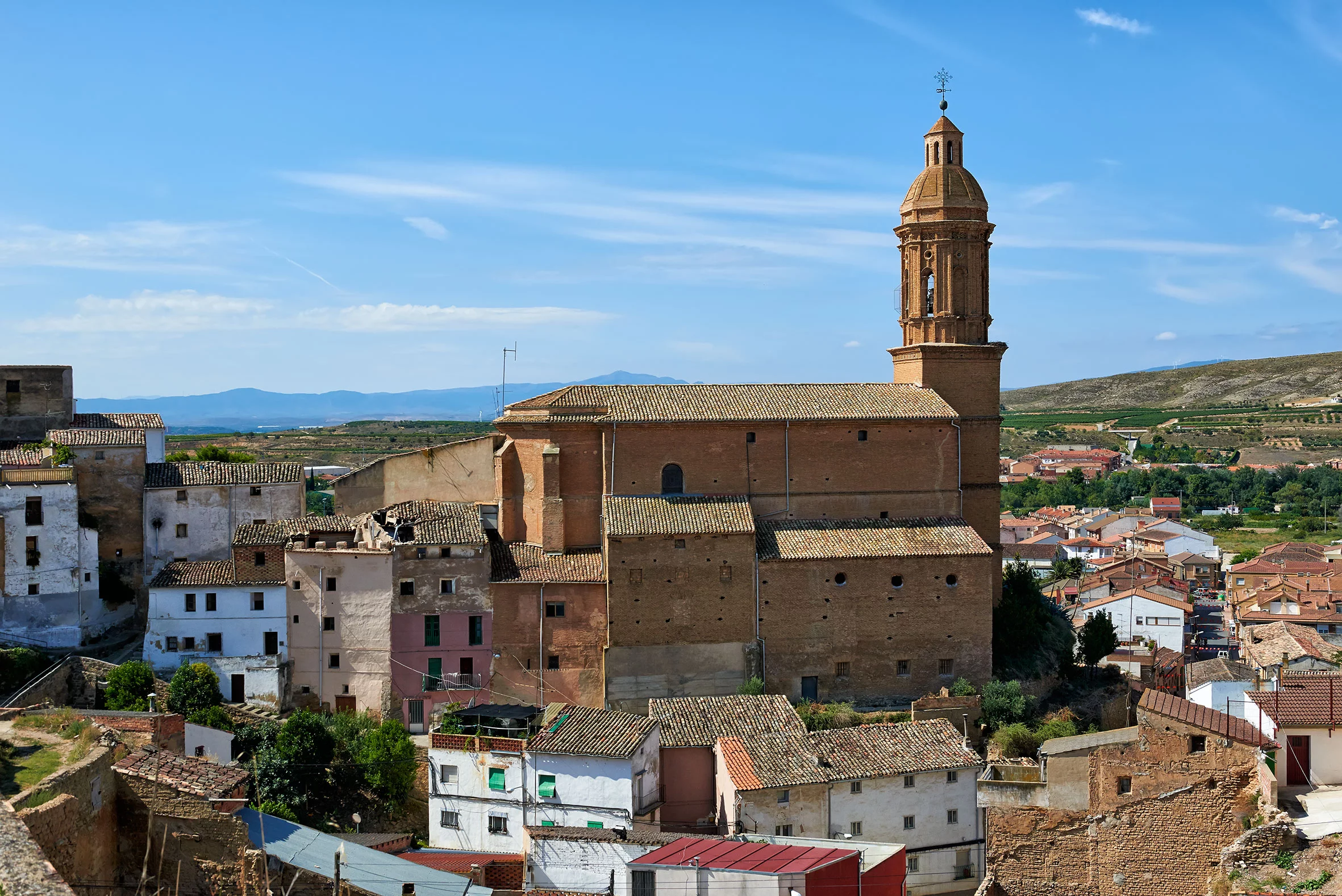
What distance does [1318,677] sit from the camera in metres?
22.1

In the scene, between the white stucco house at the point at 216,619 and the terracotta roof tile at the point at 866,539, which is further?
the terracotta roof tile at the point at 866,539

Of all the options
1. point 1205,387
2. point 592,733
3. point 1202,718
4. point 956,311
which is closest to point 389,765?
point 592,733

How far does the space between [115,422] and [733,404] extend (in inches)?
645

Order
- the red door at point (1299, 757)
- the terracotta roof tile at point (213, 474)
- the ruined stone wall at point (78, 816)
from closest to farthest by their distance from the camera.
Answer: the ruined stone wall at point (78, 816) → the red door at point (1299, 757) → the terracotta roof tile at point (213, 474)

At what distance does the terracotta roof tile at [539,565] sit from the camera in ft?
99.3

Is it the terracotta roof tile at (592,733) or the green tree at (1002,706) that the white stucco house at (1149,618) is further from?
the terracotta roof tile at (592,733)

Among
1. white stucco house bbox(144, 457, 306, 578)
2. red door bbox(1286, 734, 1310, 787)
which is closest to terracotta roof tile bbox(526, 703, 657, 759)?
white stucco house bbox(144, 457, 306, 578)

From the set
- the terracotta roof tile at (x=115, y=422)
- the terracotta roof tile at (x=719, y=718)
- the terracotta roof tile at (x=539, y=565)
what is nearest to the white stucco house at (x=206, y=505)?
the terracotta roof tile at (x=115, y=422)

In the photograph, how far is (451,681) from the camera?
98.4 feet

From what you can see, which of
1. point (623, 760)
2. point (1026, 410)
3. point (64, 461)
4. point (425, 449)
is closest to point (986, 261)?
point (425, 449)

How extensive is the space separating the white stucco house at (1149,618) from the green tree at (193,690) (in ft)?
103

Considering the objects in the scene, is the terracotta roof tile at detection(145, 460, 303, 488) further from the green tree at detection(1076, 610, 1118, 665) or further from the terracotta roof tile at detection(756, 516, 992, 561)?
the green tree at detection(1076, 610, 1118, 665)

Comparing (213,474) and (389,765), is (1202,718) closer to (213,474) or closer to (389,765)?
(389,765)

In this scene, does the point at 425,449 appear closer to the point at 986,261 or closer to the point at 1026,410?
A: the point at 986,261
